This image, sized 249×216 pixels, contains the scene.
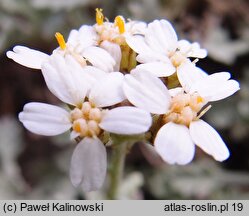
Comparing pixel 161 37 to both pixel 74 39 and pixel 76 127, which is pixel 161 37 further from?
pixel 76 127

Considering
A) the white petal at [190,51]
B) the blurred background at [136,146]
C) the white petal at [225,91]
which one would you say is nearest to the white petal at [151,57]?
the white petal at [190,51]

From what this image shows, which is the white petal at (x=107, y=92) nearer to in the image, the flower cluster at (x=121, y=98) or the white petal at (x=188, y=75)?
the flower cluster at (x=121, y=98)

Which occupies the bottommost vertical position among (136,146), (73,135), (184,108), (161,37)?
(73,135)

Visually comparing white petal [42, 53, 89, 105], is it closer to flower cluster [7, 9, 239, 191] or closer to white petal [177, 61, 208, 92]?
flower cluster [7, 9, 239, 191]

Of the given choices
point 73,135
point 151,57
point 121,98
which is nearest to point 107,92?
point 121,98

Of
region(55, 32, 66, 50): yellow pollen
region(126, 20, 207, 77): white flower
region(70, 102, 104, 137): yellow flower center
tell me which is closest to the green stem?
region(70, 102, 104, 137): yellow flower center
